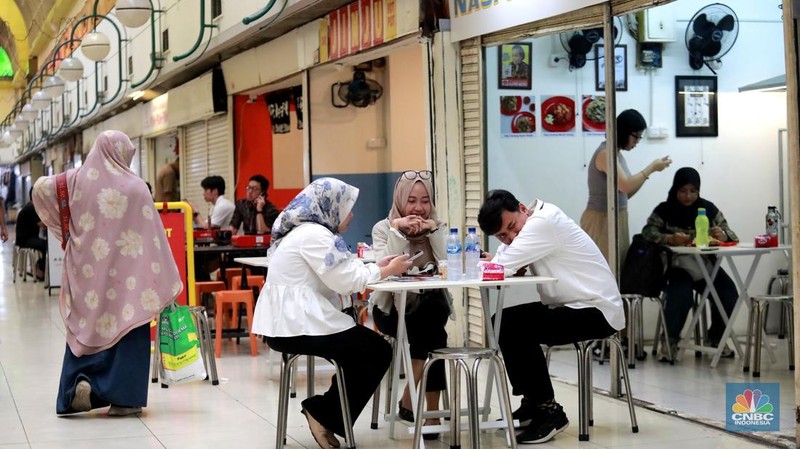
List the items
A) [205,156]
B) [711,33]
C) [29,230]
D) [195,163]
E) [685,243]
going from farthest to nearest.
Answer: [195,163] < [205,156] < [29,230] < [711,33] < [685,243]

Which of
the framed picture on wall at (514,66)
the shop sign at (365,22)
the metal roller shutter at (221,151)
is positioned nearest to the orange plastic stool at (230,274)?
the shop sign at (365,22)

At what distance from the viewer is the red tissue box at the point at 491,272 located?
4695 mm

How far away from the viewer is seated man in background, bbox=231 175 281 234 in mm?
9773

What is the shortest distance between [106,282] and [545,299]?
2.33m

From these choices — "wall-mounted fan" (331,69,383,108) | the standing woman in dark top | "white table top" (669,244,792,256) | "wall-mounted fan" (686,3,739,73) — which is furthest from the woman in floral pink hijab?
"wall-mounted fan" (331,69,383,108)

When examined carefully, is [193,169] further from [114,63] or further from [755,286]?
[755,286]

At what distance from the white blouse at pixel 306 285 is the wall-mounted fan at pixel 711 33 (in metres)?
3.89

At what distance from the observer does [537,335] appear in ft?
16.6

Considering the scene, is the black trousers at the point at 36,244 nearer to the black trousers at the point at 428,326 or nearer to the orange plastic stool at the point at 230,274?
the orange plastic stool at the point at 230,274

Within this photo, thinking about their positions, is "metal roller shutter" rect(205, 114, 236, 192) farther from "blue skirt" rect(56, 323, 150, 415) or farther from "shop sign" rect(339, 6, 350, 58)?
"blue skirt" rect(56, 323, 150, 415)

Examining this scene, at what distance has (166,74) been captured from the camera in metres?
15.1

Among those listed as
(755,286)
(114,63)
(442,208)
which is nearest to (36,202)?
(442,208)

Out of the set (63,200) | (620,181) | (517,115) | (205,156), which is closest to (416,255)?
(63,200)

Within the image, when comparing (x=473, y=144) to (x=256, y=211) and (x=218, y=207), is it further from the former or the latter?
(x=218, y=207)
